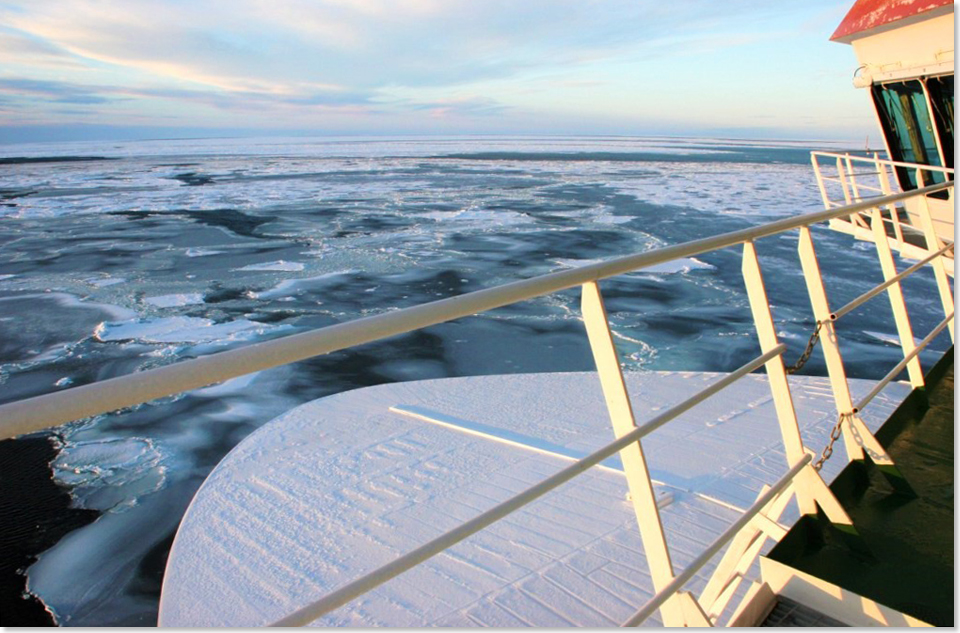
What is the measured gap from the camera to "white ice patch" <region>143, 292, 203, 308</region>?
934cm

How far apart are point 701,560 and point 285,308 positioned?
8362 millimetres

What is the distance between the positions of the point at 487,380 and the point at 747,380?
73.2 inches

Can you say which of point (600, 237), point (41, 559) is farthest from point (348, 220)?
point (41, 559)

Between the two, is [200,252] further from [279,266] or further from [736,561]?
[736,561]

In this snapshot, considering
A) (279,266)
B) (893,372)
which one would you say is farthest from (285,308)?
(893,372)

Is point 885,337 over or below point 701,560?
below

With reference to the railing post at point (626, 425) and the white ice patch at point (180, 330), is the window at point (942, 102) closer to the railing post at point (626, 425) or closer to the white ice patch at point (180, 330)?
the railing post at point (626, 425)

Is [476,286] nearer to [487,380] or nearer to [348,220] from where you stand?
[487,380]

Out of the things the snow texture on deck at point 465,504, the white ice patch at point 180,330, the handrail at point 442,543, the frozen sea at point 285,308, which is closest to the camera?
the handrail at point 442,543

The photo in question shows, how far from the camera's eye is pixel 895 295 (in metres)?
2.48

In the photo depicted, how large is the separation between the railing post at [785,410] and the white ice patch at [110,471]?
394 centimetres

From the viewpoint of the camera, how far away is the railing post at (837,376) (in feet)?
5.66

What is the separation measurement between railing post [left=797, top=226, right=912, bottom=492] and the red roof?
509cm

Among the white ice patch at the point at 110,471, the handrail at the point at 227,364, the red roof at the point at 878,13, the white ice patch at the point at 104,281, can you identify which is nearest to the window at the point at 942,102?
the red roof at the point at 878,13
